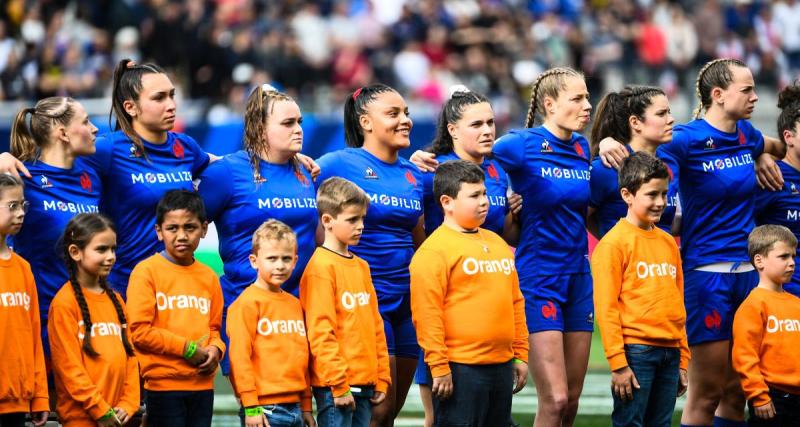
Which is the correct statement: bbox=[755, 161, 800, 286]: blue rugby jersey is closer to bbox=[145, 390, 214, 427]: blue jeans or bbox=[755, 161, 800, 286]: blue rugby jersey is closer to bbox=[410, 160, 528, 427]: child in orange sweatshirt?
bbox=[410, 160, 528, 427]: child in orange sweatshirt

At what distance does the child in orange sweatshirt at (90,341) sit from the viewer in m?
6.84

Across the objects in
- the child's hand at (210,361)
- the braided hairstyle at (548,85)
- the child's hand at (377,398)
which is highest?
the braided hairstyle at (548,85)

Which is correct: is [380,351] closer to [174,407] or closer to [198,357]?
[198,357]

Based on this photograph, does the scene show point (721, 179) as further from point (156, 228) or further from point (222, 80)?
point (222, 80)

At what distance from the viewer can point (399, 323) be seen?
784 centimetres

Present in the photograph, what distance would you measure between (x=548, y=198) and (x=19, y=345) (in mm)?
3087

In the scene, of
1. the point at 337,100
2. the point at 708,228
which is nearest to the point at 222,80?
the point at 337,100

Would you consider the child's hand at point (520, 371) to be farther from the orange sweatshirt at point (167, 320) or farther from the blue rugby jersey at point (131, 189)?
the blue rugby jersey at point (131, 189)

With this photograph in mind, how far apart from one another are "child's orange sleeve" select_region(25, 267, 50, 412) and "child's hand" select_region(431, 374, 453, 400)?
6.32ft

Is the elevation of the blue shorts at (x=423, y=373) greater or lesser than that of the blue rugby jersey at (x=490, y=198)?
lesser

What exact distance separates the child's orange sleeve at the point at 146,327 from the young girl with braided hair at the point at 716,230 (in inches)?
128

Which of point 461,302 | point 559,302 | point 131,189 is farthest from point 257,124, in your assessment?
point 559,302

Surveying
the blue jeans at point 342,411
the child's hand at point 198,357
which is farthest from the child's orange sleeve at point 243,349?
the blue jeans at point 342,411

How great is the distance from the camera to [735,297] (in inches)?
338
